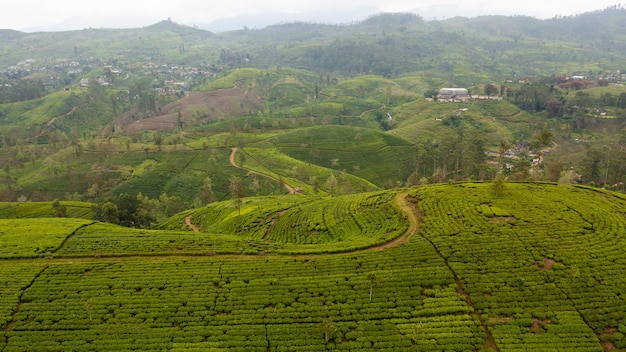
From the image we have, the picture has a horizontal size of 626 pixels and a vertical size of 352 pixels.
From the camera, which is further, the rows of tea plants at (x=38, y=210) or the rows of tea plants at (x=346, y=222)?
the rows of tea plants at (x=38, y=210)

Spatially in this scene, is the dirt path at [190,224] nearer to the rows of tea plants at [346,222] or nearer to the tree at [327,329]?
the rows of tea plants at [346,222]

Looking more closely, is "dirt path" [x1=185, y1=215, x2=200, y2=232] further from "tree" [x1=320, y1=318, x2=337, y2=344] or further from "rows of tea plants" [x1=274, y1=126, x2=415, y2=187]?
"rows of tea plants" [x1=274, y1=126, x2=415, y2=187]

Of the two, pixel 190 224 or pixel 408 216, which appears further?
pixel 190 224

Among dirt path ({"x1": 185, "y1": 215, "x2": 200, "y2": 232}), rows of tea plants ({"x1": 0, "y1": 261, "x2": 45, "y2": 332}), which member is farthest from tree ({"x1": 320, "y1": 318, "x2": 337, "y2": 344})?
dirt path ({"x1": 185, "y1": 215, "x2": 200, "y2": 232})

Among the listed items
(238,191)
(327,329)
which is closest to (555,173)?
(238,191)

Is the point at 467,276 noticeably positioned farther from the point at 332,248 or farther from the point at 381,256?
the point at 332,248

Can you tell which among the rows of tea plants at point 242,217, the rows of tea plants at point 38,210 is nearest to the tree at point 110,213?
the rows of tea plants at point 242,217

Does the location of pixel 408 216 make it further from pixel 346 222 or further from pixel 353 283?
pixel 353 283
